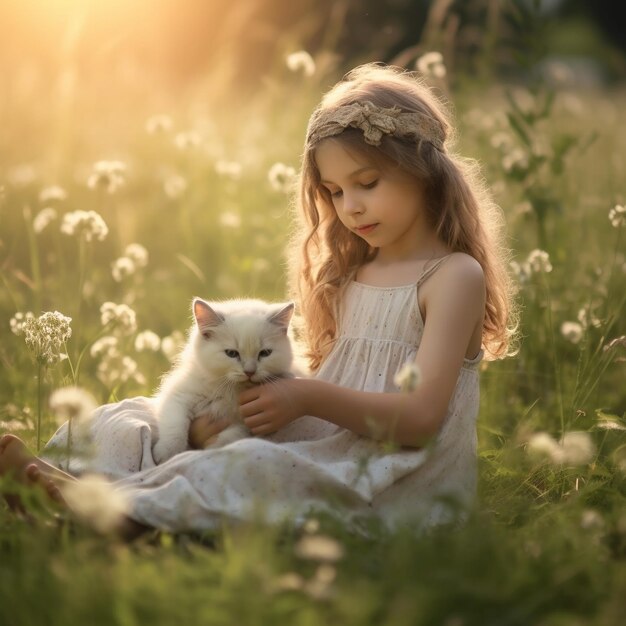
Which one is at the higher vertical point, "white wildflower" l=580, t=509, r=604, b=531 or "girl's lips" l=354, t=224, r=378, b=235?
"girl's lips" l=354, t=224, r=378, b=235

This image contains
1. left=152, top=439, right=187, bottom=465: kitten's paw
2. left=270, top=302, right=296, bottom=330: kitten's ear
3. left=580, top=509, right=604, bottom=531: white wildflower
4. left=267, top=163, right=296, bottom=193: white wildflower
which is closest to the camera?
left=580, top=509, right=604, bottom=531: white wildflower

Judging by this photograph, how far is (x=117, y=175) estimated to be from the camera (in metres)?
4.33

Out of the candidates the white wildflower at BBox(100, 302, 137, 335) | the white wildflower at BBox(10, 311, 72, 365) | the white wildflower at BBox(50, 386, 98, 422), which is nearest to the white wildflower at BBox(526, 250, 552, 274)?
the white wildflower at BBox(100, 302, 137, 335)

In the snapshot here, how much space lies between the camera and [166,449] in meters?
3.09

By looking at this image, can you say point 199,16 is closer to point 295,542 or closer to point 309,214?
point 309,214

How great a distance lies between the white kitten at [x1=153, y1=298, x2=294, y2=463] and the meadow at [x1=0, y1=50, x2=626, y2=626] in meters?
0.47

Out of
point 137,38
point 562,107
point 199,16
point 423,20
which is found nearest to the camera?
point 137,38

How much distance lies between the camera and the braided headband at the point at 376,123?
10.8ft

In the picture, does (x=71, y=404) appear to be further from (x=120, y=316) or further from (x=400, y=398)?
(x=120, y=316)

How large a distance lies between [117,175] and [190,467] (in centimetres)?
201

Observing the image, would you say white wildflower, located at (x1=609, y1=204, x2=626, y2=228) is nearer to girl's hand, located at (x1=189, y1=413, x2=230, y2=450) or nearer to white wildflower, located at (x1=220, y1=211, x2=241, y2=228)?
girl's hand, located at (x1=189, y1=413, x2=230, y2=450)

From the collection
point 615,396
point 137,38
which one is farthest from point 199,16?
point 615,396

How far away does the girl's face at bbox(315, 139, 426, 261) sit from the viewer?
3309mm

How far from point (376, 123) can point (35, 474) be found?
1721mm
